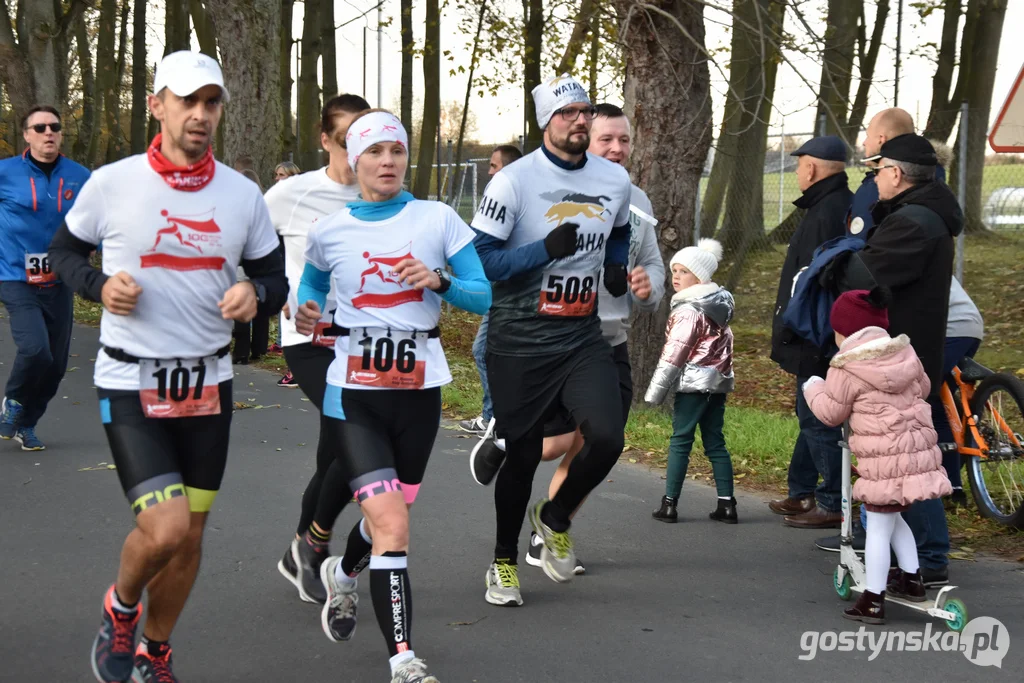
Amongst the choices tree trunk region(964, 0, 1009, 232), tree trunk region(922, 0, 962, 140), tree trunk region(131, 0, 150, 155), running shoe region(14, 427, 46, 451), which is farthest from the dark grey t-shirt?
tree trunk region(131, 0, 150, 155)

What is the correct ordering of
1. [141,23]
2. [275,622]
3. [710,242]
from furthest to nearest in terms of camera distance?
1. [141,23]
2. [710,242]
3. [275,622]

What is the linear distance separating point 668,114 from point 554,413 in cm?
520

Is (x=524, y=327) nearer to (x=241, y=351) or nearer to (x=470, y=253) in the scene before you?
(x=470, y=253)

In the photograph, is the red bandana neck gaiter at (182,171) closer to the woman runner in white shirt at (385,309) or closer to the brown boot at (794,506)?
the woman runner in white shirt at (385,309)

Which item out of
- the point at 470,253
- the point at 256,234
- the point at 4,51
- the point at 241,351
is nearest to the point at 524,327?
the point at 470,253

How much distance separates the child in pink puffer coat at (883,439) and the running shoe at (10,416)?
232 inches

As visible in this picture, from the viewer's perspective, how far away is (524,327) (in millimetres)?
5469

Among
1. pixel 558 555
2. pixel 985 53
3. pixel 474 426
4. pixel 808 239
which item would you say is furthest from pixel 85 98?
pixel 558 555

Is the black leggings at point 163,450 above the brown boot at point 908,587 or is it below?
above

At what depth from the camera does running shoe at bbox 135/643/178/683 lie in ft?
13.7

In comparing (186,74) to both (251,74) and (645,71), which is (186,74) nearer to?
(645,71)

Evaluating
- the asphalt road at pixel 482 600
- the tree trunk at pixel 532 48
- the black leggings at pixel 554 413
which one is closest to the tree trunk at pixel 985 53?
the tree trunk at pixel 532 48

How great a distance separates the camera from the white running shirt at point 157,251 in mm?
4020

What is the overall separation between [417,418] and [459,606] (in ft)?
3.88
